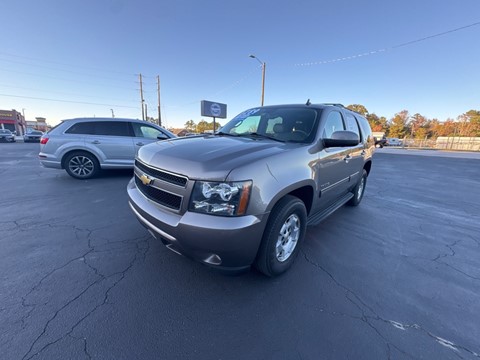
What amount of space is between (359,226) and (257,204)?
9.70 ft

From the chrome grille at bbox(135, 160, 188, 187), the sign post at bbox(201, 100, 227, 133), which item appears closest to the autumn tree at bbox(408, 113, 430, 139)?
the sign post at bbox(201, 100, 227, 133)

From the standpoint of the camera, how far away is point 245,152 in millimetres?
2256

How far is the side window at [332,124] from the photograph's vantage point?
315 cm

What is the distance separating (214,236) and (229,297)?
2.60 feet

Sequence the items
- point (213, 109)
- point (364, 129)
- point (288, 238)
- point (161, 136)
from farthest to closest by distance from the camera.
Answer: point (213, 109) → point (161, 136) → point (364, 129) → point (288, 238)

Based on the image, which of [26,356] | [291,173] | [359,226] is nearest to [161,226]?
[26,356]

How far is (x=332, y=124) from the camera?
134 inches

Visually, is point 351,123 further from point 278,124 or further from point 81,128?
point 81,128

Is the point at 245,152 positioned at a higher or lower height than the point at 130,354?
higher

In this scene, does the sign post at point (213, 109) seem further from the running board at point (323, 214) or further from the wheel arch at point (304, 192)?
the wheel arch at point (304, 192)

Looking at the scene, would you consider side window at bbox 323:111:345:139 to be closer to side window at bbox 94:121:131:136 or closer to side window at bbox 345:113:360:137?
side window at bbox 345:113:360:137

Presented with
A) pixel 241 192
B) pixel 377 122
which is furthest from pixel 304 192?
pixel 377 122

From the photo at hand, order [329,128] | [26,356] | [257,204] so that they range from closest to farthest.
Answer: [26,356], [257,204], [329,128]

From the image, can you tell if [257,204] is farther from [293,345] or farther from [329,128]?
[329,128]
